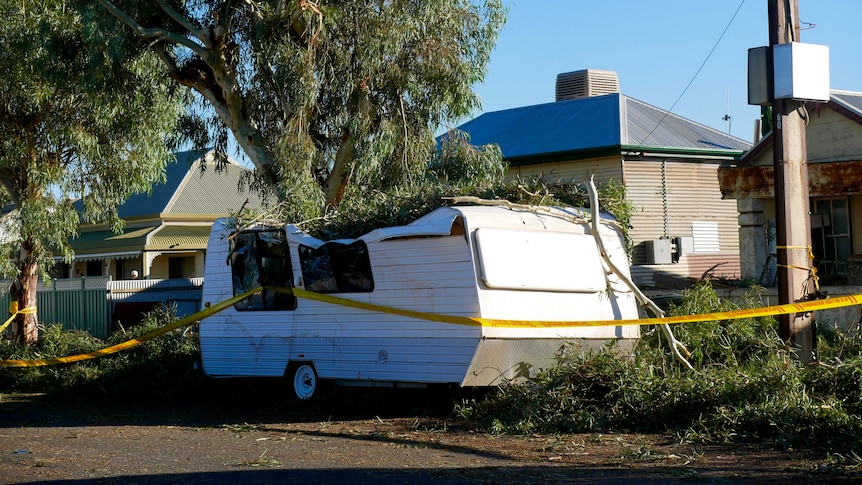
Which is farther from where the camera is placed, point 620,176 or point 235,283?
point 620,176

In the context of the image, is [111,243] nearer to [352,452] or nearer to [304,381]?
[304,381]

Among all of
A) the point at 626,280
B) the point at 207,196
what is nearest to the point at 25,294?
the point at 626,280

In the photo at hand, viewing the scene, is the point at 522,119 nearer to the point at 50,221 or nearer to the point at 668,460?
the point at 50,221

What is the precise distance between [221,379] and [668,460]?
7.43m

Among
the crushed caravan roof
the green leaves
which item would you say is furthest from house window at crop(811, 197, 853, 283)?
Answer: the crushed caravan roof

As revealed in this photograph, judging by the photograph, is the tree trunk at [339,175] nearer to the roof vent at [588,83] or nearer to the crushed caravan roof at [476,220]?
the crushed caravan roof at [476,220]

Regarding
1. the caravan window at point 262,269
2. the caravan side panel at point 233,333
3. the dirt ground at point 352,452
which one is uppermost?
the caravan window at point 262,269

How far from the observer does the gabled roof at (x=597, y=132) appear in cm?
2400

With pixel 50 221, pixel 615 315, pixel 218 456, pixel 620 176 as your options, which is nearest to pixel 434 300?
pixel 615 315

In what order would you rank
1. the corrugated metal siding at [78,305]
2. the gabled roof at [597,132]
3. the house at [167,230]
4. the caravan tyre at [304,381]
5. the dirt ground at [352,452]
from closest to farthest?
the dirt ground at [352,452] → the caravan tyre at [304,381] → the corrugated metal siding at [78,305] → the gabled roof at [597,132] → the house at [167,230]

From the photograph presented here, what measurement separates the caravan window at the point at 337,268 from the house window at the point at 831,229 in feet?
36.3

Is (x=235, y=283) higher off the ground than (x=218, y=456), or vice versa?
(x=235, y=283)

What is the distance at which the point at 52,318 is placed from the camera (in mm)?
23141

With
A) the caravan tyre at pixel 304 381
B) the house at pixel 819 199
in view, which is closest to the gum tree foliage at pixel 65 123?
the caravan tyre at pixel 304 381
